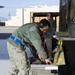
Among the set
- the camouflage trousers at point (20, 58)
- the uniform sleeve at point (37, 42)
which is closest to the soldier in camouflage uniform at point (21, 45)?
the camouflage trousers at point (20, 58)

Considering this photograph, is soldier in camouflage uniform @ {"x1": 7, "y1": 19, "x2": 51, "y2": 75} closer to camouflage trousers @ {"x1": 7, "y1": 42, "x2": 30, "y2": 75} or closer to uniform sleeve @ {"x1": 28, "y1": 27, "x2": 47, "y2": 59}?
camouflage trousers @ {"x1": 7, "y1": 42, "x2": 30, "y2": 75}

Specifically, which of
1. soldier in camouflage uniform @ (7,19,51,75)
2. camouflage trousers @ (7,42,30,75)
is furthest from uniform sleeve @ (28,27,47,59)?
camouflage trousers @ (7,42,30,75)

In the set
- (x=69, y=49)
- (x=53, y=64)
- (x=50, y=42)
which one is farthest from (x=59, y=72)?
(x=50, y=42)

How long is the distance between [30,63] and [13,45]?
642mm

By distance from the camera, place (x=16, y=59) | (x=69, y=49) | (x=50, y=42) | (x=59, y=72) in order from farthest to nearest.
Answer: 1. (x=50, y=42)
2. (x=16, y=59)
3. (x=59, y=72)
4. (x=69, y=49)

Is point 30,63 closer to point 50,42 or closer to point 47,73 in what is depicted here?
point 47,73

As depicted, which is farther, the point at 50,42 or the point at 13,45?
the point at 50,42

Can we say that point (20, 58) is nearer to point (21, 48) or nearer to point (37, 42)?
point (21, 48)

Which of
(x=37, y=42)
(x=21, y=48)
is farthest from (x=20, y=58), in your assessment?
(x=37, y=42)

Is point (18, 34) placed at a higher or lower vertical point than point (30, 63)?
higher

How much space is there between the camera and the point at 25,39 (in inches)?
200

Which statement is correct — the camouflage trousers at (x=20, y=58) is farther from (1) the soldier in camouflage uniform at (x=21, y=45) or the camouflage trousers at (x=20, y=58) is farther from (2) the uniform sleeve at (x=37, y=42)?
(2) the uniform sleeve at (x=37, y=42)

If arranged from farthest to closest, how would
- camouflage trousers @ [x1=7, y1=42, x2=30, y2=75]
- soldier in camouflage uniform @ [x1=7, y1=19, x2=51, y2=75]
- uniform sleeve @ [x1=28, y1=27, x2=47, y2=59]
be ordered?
camouflage trousers @ [x1=7, y1=42, x2=30, y2=75] → soldier in camouflage uniform @ [x1=7, y1=19, x2=51, y2=75] → uniform sleeve @ [x1=28, y1=27, x2=47, y2=59]

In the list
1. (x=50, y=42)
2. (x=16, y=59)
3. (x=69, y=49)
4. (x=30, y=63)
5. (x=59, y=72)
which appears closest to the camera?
(x=69, y=49)
